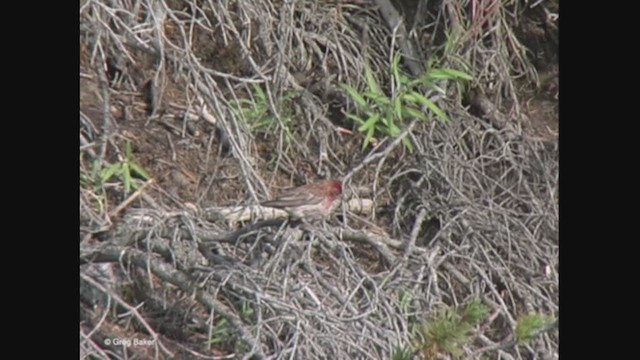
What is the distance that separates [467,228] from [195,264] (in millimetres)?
772

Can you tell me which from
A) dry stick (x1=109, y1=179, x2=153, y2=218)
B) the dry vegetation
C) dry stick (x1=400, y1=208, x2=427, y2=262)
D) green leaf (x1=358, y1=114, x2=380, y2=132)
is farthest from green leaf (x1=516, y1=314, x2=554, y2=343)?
dry stick (x1=109, y1=179, x2=153, y2=218)

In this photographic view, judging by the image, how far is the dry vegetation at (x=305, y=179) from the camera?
9.62ft

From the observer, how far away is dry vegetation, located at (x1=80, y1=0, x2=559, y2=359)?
2.93 meters

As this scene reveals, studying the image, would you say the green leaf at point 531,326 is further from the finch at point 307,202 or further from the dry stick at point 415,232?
the finch at point 307,202

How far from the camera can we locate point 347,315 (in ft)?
10.0

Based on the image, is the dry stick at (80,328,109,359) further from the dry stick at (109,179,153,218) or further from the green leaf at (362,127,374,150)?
the green leaf at (362,127,374,150)

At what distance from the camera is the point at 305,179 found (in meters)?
3.21

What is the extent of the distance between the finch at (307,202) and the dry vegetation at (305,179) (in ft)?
0.14

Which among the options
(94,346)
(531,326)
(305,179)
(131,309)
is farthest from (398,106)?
(94,346)

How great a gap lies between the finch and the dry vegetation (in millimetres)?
44

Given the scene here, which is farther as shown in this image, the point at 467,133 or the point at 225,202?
the point at 467,133

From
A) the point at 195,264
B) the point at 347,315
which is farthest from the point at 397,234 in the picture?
the point at 195,264

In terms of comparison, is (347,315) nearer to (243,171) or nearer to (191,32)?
(243,171)

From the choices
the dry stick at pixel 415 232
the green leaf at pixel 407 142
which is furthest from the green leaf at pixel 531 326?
the green leaf at pixel 407 142
